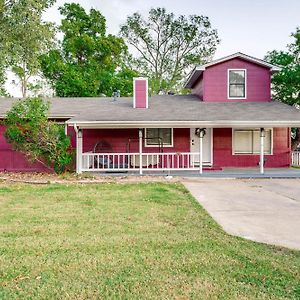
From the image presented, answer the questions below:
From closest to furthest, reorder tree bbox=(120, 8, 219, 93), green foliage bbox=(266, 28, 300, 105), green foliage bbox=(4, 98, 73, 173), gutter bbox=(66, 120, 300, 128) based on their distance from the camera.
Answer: green foliage bbox=(4, 98, 73, 173)
gutter bbox=(66, 120, 300, 128)
green foliage bbox=(266, 28, 300, 105)
tree bbox=(120, 8, 219, 93)

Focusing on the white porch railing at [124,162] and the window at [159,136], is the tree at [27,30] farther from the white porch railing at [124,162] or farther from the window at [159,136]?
the window at [159,136]

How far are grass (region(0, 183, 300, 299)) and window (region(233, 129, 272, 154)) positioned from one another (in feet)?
30.0

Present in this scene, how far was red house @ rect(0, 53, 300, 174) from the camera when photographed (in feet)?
47.4

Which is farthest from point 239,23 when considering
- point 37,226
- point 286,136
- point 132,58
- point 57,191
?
point 37,226

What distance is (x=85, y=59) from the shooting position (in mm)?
30094

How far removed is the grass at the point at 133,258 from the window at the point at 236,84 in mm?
10319

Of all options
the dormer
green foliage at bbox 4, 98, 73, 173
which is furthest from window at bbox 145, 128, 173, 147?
green foliage at bbox 4, 98, 73, 173

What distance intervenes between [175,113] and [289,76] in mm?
9788

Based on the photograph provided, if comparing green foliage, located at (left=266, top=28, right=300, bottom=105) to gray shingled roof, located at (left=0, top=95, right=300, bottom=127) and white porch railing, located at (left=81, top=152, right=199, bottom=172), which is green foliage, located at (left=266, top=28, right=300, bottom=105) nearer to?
gray shingled roof, located at (left=0, top=95, right=300, bottom=127)

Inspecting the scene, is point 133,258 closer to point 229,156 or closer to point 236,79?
point 229,156

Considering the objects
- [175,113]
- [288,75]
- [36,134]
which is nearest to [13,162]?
[36,134]

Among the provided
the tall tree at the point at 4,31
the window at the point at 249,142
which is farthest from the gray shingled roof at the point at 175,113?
the tall tree at the point at 4,31

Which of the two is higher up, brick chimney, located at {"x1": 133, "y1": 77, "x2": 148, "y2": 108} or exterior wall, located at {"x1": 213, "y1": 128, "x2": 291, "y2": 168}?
brick chimney, located at {"x1": 133, "y1": 77, "x2": 148, "y2": 108}

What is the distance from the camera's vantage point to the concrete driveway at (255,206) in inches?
199
